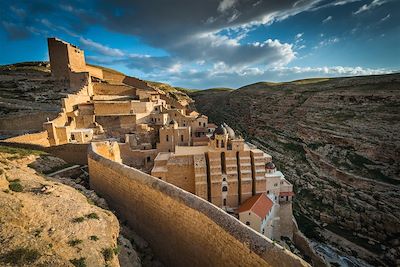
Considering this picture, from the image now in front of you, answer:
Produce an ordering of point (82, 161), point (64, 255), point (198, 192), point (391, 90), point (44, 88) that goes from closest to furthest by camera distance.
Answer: point (64, 255) < point (82, 161) < point (198, 192) < point (44, 88) < point (391, 90)

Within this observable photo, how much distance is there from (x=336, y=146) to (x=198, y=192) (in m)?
22.2

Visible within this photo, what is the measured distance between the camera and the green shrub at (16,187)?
6.37 m

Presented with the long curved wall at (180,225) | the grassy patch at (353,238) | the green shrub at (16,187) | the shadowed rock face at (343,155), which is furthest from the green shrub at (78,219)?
the grassy patch at (353,238)

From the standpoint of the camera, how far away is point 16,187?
646 cm

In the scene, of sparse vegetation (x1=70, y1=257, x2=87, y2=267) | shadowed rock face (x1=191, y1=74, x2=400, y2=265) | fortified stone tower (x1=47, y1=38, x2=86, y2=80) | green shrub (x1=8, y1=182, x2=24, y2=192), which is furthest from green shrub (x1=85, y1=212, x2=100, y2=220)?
fortified stone tower (x1=47, y1=38, x2=86, y2=80)

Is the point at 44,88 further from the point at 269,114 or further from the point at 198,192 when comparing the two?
the point at 269,114

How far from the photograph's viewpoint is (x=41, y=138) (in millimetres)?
14836

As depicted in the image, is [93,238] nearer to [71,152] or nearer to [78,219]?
[78,219]

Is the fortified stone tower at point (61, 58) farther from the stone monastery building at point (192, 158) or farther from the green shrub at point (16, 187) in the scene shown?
the green shrub at point (16, 187)

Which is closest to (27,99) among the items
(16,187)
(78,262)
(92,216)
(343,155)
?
(16,187)

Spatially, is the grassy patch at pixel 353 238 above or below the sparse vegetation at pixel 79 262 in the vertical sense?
below

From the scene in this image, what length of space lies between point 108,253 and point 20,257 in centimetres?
157

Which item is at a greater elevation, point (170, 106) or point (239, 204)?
point (170, 106)

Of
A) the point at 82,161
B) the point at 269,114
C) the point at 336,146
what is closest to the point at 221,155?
the point at 82,161
